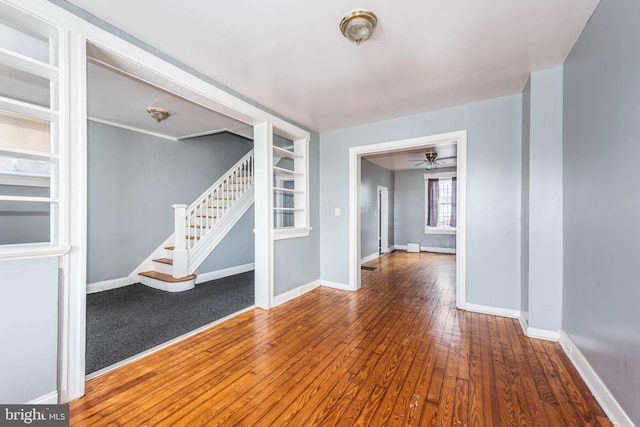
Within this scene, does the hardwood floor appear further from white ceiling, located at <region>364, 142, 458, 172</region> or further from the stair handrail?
white ceiling, located at <region>364, 142, 458, 172</region>

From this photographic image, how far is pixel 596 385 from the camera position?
5.57 ft

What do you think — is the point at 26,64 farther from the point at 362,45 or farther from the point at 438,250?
the point at 438,250

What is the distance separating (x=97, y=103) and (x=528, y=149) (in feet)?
15.9

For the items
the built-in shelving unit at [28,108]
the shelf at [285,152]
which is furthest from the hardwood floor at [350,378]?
the shelf at [285,152]

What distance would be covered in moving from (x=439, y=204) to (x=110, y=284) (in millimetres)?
8077

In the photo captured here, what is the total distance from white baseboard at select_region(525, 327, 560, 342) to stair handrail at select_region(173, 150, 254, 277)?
4431 mm

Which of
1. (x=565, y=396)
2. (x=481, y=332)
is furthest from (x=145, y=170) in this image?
(x=565, y=396)

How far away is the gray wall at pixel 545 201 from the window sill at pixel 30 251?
3.57 m

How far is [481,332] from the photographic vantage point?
8.64 ft

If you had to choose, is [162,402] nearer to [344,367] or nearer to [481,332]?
[344,367]

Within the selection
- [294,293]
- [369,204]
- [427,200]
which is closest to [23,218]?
[294,293]

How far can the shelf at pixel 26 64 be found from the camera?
143cm

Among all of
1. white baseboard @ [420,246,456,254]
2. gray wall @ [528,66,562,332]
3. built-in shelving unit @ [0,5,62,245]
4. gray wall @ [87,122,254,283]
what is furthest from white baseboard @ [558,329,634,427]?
white baseboard @ [420,246,456,254]

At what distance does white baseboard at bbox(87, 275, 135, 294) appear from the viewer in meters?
3.94
